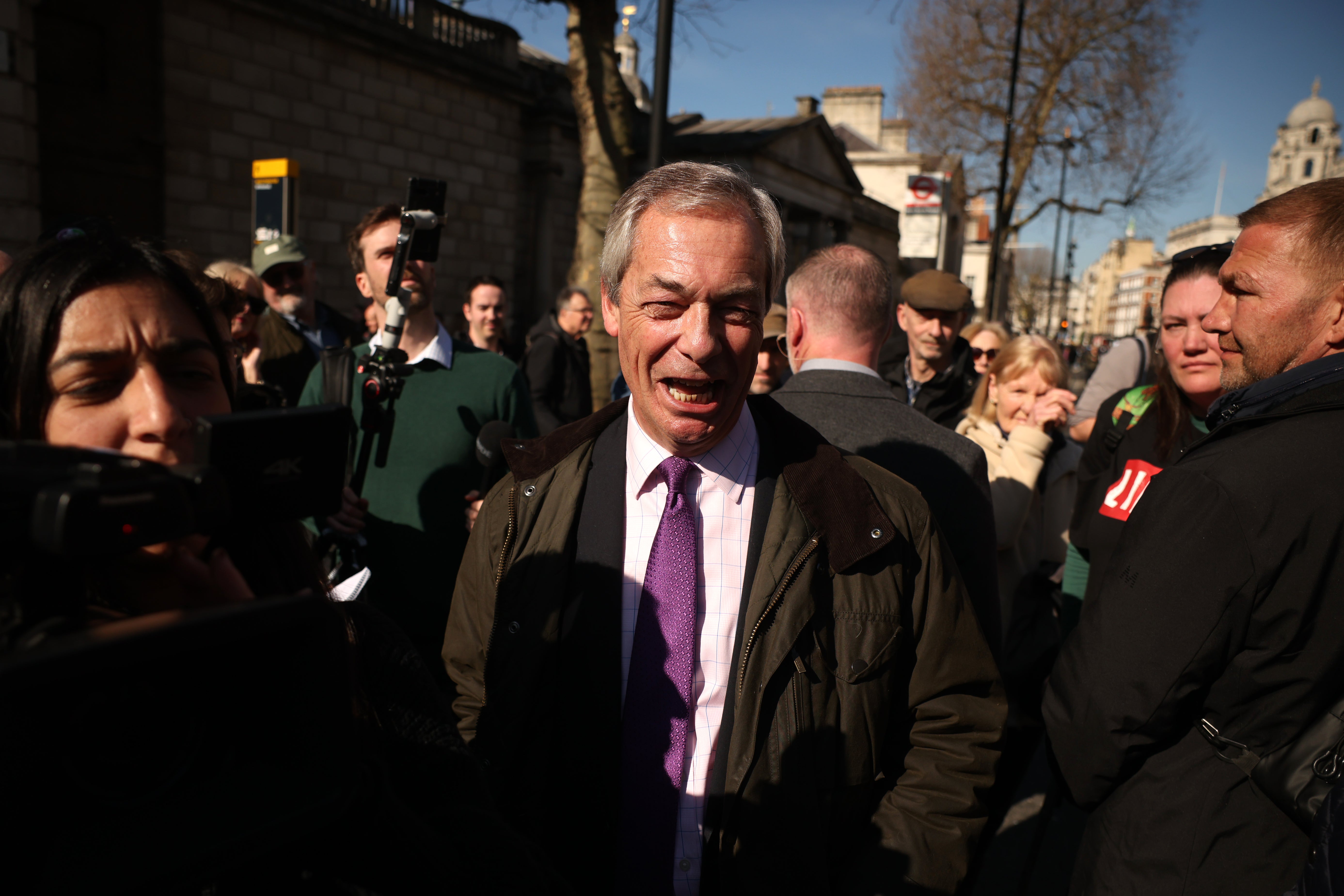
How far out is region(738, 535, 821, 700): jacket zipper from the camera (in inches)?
61.9

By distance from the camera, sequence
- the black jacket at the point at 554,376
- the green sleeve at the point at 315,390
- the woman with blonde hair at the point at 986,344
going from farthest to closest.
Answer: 1. the black jacket at the point at 554,376
2. the woman with blonde hair at the point at 986,344
3. the green sleeve at the point at 315,390

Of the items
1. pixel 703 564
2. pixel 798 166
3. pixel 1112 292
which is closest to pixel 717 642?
pixel 703 564

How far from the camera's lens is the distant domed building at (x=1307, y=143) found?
338ft

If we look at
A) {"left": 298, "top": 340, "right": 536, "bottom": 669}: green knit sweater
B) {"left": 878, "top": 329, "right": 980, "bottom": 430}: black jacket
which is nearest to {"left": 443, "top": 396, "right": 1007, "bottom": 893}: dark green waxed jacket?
{"left": 298, "top": 340, "right": 536, "bottom": 669}: green knit sweater

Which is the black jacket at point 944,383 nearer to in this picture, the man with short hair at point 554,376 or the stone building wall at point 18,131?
the man with short hair at point 554,376

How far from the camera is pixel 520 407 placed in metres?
3.31

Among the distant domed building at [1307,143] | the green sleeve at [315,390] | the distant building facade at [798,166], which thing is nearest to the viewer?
the green sleeve at [315,390]

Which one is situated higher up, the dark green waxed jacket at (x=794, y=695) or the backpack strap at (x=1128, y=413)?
the backpack strap at (x=1128, y=413)

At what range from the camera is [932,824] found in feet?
5.17

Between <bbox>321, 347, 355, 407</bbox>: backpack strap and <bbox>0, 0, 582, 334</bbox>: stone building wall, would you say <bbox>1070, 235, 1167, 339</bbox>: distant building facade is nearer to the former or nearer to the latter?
<bbox>0, 0, 582, 334</bbox>: stone building wall

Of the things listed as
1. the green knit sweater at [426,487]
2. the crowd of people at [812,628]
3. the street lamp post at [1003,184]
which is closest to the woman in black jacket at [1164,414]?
the crowd of people at [812,628]

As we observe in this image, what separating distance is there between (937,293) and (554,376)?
310cm

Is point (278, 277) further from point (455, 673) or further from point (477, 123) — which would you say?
point (477, 123)

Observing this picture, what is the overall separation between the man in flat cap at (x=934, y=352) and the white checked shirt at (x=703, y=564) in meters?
2.97
